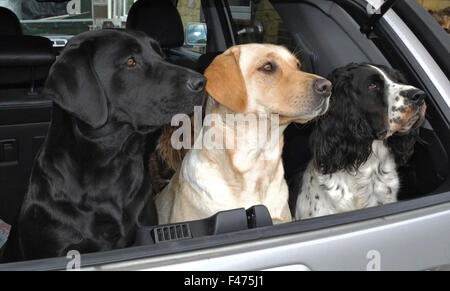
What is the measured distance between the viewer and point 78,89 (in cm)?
182

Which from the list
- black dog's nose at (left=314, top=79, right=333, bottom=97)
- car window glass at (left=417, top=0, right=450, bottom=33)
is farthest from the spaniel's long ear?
car window glass at (left=417, top=0, right=450, bottom=33)

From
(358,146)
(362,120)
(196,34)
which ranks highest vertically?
(196,34)

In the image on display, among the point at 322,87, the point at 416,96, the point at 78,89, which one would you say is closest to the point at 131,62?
the point at 78,89

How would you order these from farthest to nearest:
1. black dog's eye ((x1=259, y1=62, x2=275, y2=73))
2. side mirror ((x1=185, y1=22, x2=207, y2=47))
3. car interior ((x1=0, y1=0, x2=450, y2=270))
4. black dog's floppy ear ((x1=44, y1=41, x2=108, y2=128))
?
side mirror ((x1=185, y1=22, x2=207, y2=47))
car interior ((x1=0, y1=0, x2=450, y2=270))
black dog's eye ((x1=259, y1=62, x2=275, y2=73))
black dog's floppy ear ((x1=44, y1=41, x2=108, y2=128))

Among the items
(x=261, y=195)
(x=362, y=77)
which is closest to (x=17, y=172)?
(x=261, y=195)

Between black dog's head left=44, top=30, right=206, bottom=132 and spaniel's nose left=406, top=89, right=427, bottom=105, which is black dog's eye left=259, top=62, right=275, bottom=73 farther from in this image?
spaniel's nose left=406, top=89, right=427, bottom=105

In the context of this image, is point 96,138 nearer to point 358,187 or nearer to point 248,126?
point 248,126

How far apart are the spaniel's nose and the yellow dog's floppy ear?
743mm

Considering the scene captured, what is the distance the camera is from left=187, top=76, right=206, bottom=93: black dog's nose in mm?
1964

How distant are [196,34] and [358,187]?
68.6 inches

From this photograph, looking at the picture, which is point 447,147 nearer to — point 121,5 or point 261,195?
point 261,195

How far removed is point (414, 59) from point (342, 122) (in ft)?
2.42

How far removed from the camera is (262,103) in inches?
85.4

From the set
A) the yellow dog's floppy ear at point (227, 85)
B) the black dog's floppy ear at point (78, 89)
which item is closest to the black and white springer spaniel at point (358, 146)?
the yellow dog's floppy ear at point (227, 85)
